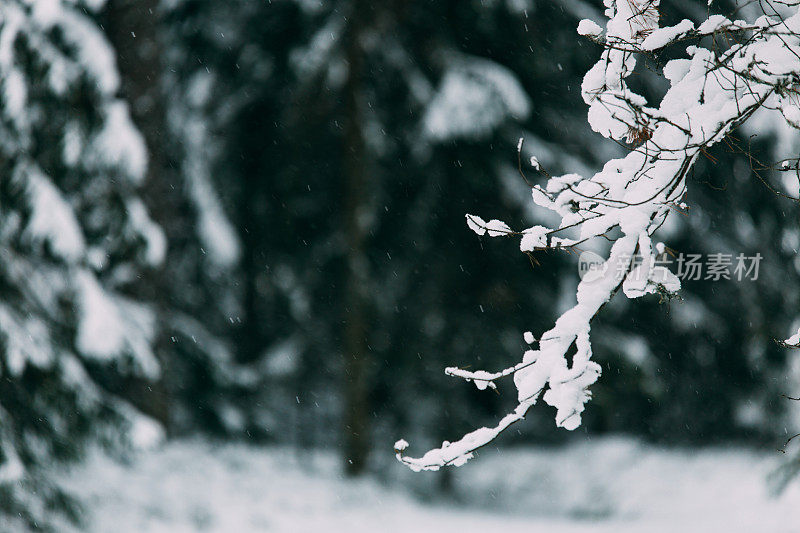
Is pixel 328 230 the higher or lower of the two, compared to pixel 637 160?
higher

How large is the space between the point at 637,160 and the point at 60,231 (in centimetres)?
545

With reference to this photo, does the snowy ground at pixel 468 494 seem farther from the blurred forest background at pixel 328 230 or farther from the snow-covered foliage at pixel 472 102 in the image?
the snow-covered foliage at pixel 472 102

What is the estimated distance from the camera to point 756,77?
84.0 inches

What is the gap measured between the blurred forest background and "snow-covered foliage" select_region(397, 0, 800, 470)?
531cm

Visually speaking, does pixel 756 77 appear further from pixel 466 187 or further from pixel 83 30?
pixel 466 187

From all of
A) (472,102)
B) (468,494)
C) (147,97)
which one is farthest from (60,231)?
(468,494)

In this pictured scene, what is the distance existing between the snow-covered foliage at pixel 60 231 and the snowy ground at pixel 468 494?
1.01 m

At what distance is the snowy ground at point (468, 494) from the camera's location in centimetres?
811

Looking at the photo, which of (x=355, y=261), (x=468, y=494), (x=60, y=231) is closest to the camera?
(x=60, y=231)

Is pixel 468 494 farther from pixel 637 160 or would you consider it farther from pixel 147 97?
pixel 637 160

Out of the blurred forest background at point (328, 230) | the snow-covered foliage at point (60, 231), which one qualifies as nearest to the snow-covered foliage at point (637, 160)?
the snow-covered foliage at point (60, 231)

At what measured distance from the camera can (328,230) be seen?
1221cm

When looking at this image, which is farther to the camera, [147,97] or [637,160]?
[147,97]

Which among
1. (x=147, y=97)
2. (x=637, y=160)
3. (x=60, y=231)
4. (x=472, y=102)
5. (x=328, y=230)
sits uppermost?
(x=147, y=97)
